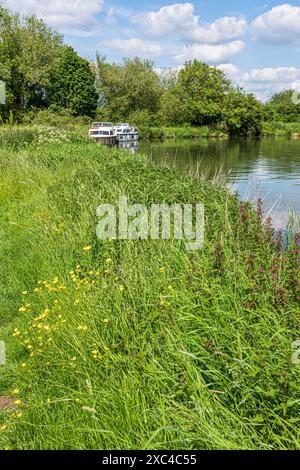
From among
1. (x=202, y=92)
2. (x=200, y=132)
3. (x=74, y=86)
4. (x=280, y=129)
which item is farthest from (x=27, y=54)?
(x=280, y=129)

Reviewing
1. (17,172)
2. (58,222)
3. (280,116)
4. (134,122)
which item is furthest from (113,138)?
(280,116)

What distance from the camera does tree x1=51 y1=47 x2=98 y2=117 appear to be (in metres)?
54.8

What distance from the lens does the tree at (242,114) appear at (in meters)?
64.4

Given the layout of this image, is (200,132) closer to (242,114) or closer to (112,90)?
(242,114)

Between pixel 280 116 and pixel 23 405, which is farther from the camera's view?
pixel 280 116

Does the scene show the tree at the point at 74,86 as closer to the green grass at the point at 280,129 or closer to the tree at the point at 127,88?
the tree at the point at 127,88

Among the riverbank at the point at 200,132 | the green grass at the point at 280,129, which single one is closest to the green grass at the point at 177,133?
the riverbank at the point at 200,132

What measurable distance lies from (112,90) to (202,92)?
1422 centimetres

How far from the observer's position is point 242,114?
6475 cm

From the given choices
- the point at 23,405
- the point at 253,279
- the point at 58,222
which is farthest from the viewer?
the point at 58,222

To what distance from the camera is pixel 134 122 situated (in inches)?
2167

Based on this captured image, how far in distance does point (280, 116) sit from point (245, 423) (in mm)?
78202
